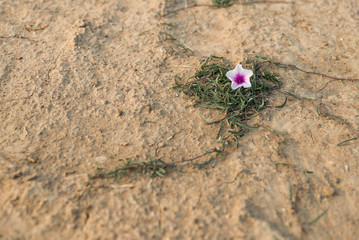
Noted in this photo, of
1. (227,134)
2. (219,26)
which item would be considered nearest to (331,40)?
(219,26)

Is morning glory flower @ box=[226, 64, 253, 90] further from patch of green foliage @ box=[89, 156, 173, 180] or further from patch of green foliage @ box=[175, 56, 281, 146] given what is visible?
patch of green foliage @ box=[89, 156, 173, 180]

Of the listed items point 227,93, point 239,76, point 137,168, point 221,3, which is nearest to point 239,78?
point 239,76

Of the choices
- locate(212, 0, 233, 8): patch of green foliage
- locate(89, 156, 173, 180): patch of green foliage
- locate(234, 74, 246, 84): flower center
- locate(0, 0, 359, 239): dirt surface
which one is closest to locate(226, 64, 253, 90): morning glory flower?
locate(234, 74, 246, 84): flower center

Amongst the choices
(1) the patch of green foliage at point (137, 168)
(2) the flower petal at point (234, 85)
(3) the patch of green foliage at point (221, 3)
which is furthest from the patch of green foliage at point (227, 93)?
(3) the patch of green foliage at point (221, 3)

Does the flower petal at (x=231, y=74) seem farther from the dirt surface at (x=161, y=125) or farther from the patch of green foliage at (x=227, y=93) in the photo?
the dirt surface at (x=161, y=125)

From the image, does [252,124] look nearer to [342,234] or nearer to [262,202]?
[262,202]

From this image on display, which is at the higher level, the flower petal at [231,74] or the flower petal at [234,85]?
the flower petal at [231,74]
